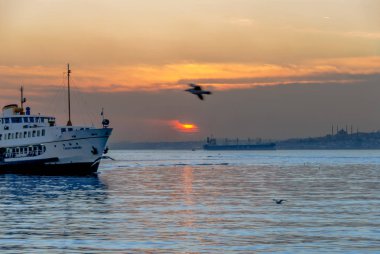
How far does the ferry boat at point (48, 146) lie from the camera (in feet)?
360

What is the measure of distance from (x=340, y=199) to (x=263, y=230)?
24.4m

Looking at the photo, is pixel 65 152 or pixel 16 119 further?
pixel 16 119

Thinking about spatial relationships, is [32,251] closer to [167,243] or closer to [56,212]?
[167,243]

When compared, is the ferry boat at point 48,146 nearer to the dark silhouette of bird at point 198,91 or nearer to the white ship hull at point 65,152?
the white ship hull at point 65,152

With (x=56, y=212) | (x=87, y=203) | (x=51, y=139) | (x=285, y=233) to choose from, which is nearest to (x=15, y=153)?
(x=51, y=139)

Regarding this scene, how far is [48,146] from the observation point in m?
110

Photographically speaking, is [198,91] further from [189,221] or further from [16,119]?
[16,119]

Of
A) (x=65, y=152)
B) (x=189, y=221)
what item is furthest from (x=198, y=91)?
(x=65, y=152)

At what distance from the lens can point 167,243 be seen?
3722cm

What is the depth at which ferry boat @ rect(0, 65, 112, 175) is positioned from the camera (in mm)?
109688

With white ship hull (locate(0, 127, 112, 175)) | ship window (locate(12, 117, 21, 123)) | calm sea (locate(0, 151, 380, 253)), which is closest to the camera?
calm sea (locate(0, 151, 380, 253))

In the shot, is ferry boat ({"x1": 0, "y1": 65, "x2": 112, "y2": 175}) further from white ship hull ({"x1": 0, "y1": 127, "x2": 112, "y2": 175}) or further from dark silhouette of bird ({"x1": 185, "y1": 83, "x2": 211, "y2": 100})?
dark silhouette of bird ({"x1": 185, "y1": 83, "x2": 211, "y2": 100})

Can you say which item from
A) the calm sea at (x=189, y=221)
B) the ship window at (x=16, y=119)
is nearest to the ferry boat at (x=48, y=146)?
the ship window at (x=16, y=119)

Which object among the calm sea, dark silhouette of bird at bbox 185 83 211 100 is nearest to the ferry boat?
the calm sea
